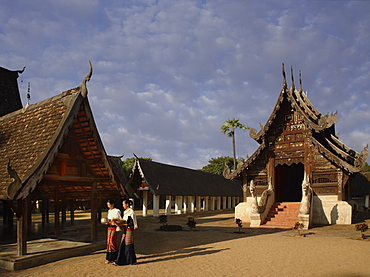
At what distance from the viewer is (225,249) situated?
10922mm

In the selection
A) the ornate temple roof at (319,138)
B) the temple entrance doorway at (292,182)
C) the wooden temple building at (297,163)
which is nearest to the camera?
the ornate temple roof at (319,138)

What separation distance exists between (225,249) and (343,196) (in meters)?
10.5

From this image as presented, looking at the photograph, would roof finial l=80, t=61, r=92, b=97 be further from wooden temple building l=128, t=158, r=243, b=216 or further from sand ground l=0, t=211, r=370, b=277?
wooden temple building l=128, t=158, r=243, b=216

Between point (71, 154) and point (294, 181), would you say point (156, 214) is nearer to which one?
point (294, 181)

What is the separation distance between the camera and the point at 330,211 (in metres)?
17.9

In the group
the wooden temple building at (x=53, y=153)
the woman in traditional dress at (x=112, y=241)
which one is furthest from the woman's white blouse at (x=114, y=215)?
the wooden temple building at (x=53, y=153)

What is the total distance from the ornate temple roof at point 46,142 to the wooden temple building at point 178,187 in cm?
980

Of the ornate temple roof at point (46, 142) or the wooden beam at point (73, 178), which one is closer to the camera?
the ornate temple roof at point (46, 142)

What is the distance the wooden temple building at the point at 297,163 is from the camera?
58.0 feet

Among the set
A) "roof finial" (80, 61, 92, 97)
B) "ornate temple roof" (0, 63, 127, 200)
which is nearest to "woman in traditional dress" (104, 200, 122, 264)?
"ornate temple roof" (0, 63, 127, 200)

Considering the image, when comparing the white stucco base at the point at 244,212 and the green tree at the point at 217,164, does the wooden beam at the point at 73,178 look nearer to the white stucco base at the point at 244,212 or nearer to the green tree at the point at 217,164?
the white stucco base at the point at 244,212

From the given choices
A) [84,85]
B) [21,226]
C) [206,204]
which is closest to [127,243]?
[21,226]

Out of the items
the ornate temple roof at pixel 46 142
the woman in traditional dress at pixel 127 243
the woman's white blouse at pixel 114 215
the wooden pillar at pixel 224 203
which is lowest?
the wooden pillar at pixel 224 203

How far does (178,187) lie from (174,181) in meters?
0.79
